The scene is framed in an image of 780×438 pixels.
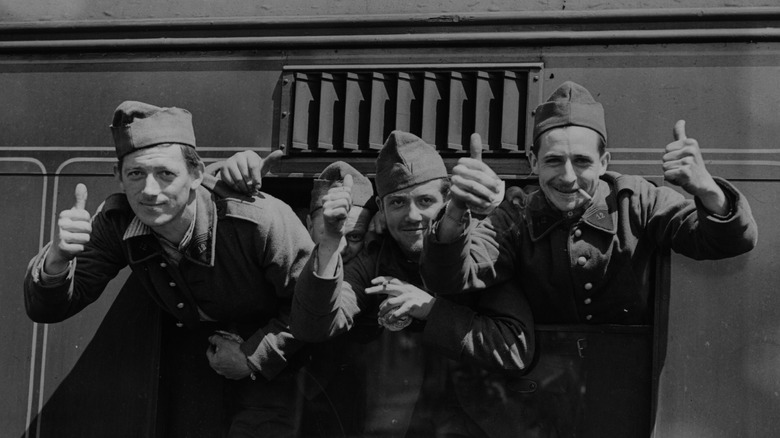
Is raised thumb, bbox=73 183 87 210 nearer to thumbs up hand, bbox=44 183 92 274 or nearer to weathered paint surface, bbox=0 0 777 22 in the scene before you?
thumbs up hand, bbox=44 183 92 274

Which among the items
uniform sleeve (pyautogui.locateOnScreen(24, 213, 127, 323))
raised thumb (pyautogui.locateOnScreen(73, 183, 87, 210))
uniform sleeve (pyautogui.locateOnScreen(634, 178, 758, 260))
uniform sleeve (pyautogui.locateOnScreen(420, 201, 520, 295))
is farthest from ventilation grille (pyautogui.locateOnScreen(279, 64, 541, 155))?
raised thumb (pyautogui.locateOnScreen(73, 183, 87, 210))

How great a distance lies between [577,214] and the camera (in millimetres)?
4094

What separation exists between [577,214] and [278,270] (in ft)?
3.01

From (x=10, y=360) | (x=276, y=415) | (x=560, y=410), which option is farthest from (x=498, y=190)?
(x=10, y=360)

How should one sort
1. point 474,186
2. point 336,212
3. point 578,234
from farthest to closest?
1. point 578,234
2. point 336,212
3. point 474,186

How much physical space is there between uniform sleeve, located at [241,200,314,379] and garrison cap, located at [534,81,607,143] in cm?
80

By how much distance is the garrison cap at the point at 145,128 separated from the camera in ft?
14.0

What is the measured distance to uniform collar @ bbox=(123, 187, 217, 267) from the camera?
4.30 m

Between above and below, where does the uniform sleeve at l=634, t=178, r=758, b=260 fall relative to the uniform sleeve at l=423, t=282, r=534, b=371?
above

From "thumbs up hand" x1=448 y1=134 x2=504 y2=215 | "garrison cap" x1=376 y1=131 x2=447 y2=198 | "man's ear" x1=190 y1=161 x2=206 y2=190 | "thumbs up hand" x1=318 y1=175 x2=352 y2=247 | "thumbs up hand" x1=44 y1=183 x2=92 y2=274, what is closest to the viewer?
"thumbs up hand" x1=448 y1=134 x2=504 y2=215

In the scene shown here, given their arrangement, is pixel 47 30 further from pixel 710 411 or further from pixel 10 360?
pixel 710 411

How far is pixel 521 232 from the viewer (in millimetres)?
4148

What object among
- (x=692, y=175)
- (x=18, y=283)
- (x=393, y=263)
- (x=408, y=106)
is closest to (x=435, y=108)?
(x=408, y=106)

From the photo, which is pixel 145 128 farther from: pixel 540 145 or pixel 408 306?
pixel 540 145
